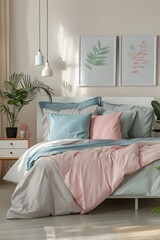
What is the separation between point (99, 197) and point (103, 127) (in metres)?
Result: 1.59

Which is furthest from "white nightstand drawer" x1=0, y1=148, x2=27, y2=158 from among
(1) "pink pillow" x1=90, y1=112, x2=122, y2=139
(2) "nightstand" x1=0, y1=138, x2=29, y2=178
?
(1) "pink pillow" x1=90, y1=112, x2=122, y2=139

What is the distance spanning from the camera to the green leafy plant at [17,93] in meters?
5.77

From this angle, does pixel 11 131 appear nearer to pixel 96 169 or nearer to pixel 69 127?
pixel 69 127

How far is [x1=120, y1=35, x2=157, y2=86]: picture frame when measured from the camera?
6.21 meters

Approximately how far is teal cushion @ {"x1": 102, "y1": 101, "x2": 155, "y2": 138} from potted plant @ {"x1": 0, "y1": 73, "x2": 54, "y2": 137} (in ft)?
3.19

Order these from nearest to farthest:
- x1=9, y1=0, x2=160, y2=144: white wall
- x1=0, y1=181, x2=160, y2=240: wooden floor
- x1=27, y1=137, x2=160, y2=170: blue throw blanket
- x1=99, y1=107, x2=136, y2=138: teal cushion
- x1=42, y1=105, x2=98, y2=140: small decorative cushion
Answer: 1. x1=0, y1=181, x2=160, y2=240: wooden floor
2. x1=27, y1=137, x2=160, y2=170: blue throw blanket
3. x1=99, y1=107, x2=136, y2=138: teal cushion
4. x1=42, y1=105, x2=98, y2=140: small decorative cushion
5. x1=9, y1=0, x2=160, y2=144: white wall

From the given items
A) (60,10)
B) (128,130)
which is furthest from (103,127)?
(60,10)

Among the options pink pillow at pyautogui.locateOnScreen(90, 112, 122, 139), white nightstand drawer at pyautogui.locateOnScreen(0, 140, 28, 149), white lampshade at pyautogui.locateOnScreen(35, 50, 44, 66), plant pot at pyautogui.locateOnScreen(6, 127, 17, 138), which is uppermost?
white lampshade at pyautogui.locateOnScreen(35, 50, 44, 66)

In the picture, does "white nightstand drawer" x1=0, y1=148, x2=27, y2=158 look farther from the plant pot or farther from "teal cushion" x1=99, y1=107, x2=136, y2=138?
"teal cushion" x1=99, y1=107, x2=136, y2=138

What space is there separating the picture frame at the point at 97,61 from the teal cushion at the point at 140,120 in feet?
1.63

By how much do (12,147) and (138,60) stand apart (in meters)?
2.09

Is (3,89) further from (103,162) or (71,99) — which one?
(103,162)

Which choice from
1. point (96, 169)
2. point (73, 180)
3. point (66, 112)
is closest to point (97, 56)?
point (66, 112)

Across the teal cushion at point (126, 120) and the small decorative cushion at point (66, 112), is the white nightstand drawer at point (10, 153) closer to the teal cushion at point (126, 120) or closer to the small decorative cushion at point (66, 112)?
the small decorative cushion at point (66, 112)
